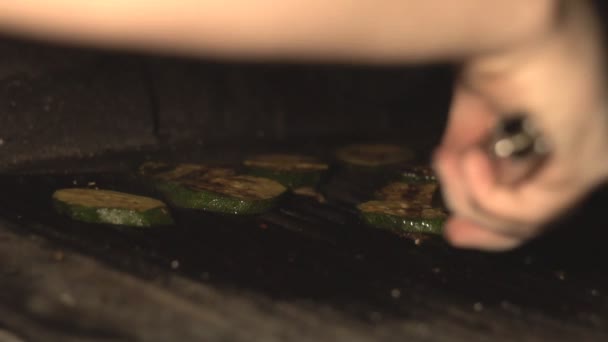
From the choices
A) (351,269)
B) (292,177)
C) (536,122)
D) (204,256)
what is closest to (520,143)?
(536,122)

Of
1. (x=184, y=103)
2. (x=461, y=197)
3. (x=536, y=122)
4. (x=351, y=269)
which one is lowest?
(x=351, y=269)

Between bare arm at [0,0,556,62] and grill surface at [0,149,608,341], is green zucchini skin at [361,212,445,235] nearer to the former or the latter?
grill surface at [0,149,608,341]

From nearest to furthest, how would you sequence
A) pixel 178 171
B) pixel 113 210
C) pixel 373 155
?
1. pixel 113 210
2. pixel 178 171
3. pixel 373 155

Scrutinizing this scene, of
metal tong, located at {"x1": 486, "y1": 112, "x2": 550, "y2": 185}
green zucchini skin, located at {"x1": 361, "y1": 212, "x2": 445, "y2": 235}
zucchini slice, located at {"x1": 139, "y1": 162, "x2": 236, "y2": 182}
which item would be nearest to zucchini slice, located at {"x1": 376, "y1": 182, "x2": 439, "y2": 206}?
green zucchini skin, located at {"x1": 361, "y1": 212, "x2": 445, "y2": 235}

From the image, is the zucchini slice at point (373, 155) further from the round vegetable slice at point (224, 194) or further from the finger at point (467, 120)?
the finger at point (467, 120)

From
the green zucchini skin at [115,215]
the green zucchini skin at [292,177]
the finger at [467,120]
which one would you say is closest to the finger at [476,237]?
the finger at [467,120]

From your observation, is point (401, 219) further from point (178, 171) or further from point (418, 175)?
point (178, 171)
